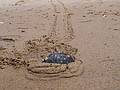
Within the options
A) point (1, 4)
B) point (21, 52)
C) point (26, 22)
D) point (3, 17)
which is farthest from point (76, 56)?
point (1, 4)

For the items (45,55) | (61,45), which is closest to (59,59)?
(45,55)

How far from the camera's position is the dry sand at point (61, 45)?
3.68 m

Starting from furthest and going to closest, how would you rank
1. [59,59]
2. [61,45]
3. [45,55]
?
[61,45] < [45,55] < [59,59]

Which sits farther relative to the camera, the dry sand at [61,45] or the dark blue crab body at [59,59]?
the dark blue crab body at [59,59]

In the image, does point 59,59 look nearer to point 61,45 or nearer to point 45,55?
point 45,55

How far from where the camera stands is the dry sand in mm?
3676

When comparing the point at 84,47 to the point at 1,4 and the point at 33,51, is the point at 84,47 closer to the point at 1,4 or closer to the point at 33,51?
the point at 33,51

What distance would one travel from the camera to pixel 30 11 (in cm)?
813

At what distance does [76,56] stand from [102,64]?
44 cm

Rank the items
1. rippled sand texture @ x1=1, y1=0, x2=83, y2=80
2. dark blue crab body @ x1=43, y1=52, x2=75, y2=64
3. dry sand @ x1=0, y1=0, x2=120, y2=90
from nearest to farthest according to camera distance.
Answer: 1. dry sand @ x1=0, y1=0, x2=120, y2=90
2. rippled sand texture @ x1=1, y1=0, x2=83, y2=80
3. dark blue crab body @ x1=43, y1=52, x2=75, y2=64

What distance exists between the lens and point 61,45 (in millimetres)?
4879

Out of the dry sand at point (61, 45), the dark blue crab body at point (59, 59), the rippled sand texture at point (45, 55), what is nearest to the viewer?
the dry sand at point (61, 45)

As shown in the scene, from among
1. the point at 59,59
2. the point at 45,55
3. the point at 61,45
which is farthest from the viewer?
the point at 61,45

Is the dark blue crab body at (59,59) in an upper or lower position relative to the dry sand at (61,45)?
upper
